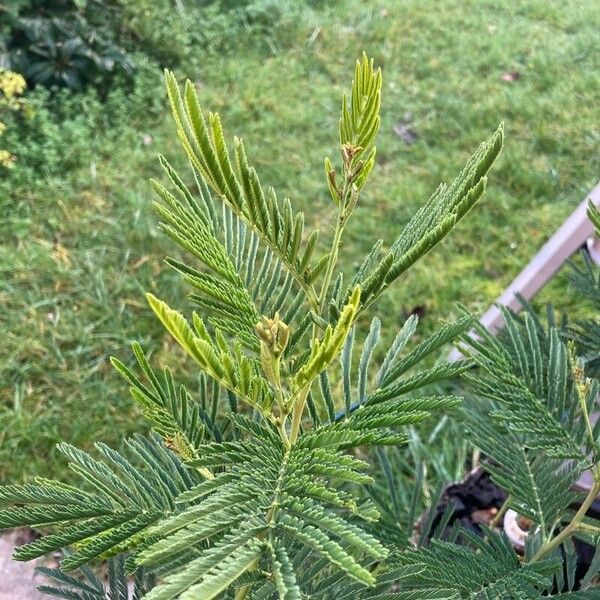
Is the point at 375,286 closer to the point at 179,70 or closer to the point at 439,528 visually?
the point at 439,528

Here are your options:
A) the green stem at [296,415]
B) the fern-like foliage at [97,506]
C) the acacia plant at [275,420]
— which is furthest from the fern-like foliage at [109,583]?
the green stem at [296,415]

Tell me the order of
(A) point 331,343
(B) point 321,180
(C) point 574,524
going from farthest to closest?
(B) point 321,180 < (C) point 574,524 < (A) point 331,343

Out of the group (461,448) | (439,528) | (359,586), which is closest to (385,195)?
(461,448)

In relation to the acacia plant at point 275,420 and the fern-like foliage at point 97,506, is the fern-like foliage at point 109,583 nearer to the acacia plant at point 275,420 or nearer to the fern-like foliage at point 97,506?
the acacia plant at point 275,420

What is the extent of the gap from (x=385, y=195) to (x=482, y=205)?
36 centimetres

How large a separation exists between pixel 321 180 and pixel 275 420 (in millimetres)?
A: 2272

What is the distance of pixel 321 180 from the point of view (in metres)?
2.70

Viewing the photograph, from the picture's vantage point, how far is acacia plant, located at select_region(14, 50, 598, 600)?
411mm

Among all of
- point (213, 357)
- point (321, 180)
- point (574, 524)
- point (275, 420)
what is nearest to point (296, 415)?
point (275, 420)

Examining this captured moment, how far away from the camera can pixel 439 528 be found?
0.85 metres

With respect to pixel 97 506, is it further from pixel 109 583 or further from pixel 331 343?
pixel 331 343

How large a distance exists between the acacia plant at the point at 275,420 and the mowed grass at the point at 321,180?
4.46 feet

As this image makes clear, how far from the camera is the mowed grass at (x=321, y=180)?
2.08m

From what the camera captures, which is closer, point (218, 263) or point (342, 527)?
point (342, 527)
